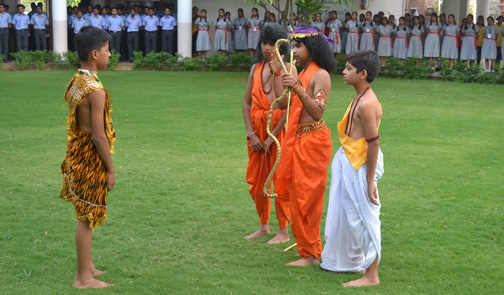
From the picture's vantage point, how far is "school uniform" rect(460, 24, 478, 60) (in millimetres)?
20125

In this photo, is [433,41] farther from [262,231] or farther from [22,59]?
[262,231]

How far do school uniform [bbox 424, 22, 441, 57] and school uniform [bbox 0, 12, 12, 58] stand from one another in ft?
44.9

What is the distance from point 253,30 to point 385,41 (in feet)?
14.7

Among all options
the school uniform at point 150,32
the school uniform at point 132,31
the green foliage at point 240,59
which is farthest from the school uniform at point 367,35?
the school uniform at point 132,31

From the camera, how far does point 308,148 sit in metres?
4.55

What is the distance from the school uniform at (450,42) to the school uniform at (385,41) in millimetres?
1696

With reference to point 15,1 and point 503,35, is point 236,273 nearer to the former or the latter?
point 503,35

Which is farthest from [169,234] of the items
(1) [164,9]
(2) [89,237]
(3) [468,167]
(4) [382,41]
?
(1) [164,9]

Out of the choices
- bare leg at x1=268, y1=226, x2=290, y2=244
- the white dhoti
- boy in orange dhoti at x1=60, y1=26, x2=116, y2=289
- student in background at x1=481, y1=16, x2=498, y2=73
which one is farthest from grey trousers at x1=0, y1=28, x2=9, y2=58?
the white dhoti

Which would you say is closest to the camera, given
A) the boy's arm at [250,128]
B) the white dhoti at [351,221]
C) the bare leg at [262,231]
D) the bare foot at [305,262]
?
the white dhoti at [351,221]

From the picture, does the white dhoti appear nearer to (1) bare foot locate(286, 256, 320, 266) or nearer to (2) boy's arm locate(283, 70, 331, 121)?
(1) bare foot locate(286, 256, 320, 266)

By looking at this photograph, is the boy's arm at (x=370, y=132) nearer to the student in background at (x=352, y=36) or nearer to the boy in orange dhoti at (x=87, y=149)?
the boy in orange dhoti at (x=87, y=149)

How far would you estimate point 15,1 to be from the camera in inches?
974

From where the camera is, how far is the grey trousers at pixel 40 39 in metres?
21.3
